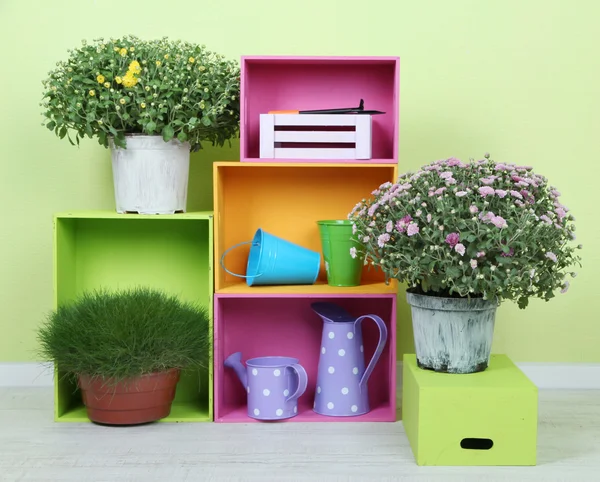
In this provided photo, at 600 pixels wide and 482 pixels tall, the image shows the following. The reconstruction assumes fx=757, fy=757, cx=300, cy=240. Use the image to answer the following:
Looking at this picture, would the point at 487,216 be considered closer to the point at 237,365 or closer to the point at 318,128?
the point at 318,128

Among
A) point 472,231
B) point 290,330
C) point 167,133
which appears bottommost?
point 290,330

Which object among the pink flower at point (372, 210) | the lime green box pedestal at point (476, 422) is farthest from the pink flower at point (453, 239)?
the lime green box pedestal at point (476, 422)

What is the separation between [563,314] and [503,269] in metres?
0.96

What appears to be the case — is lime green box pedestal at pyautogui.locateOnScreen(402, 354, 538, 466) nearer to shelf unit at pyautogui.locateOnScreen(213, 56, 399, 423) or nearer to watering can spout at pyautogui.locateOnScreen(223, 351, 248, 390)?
shelf unit at pyautogui.locateOnScreen(213, 56, 399, 423)

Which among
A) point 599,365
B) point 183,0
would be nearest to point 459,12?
point 183,0

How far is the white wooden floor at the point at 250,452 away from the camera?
1.78 m

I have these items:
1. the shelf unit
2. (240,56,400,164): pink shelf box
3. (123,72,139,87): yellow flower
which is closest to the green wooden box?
the shelf unit

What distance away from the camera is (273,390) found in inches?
86.3

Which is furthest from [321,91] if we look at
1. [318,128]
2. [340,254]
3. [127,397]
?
[127,397]

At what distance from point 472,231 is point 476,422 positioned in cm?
47

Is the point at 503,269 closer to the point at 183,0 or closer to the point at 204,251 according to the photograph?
the point at 204,251

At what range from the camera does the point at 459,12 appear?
8.41 feet

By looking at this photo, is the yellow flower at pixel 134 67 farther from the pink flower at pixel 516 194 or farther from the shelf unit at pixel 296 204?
the pink flower at pixel 516 194

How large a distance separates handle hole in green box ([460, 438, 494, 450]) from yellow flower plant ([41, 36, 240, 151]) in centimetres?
109
